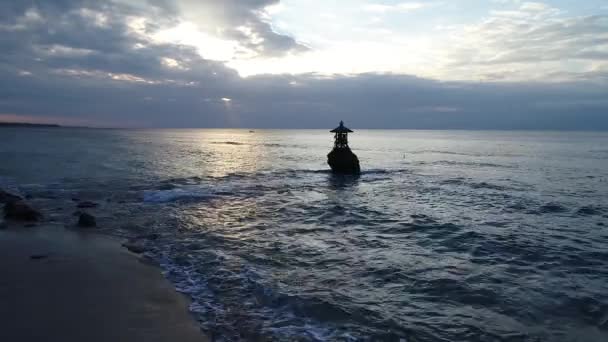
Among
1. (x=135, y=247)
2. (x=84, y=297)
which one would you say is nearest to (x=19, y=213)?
(x=135, y=247)

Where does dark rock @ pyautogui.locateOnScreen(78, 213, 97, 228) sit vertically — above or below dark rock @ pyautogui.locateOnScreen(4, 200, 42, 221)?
below

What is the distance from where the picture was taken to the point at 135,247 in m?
13.4

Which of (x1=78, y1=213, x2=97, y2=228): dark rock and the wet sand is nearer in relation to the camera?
the wet sand

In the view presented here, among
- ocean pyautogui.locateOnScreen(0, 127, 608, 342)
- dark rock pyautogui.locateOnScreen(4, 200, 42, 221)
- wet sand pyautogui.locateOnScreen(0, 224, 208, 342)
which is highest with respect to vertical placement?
dark rock pyautogui.locateOnScreen(4, 200, 42, 221)

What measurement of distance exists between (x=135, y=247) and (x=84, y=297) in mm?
4813

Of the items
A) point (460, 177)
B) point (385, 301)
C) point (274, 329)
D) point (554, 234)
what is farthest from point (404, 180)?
point (274, 329)

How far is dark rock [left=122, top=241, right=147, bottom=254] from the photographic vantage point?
516 inches

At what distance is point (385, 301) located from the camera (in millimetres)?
9398

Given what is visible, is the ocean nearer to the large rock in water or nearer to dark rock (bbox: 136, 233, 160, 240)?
dark rock (bbox: 136, 233, 160, 240)

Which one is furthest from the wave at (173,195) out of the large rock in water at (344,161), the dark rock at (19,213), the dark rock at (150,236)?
the large rock in water at (344,161)

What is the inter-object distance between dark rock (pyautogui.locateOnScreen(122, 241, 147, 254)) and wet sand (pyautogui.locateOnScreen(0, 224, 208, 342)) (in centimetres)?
29

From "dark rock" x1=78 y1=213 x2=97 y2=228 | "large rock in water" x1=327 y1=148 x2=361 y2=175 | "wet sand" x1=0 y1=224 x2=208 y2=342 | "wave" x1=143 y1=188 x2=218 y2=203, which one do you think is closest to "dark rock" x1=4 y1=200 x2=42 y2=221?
"dark rock" x1=78 y1=213 x2=97 y2=228

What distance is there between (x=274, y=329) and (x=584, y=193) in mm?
28695

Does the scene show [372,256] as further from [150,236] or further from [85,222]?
[85,222]
